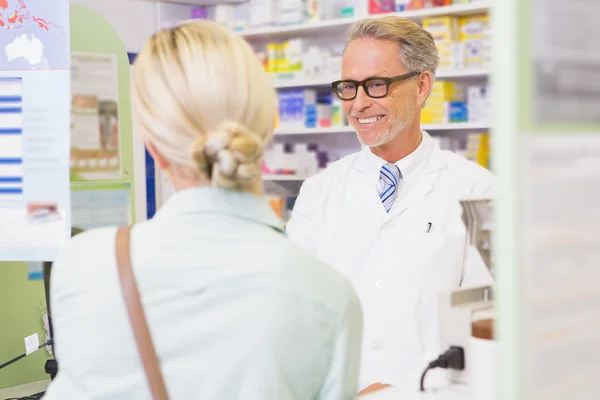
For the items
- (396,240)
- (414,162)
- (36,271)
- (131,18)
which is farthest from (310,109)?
(396,240)

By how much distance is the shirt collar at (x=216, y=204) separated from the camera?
1.43m

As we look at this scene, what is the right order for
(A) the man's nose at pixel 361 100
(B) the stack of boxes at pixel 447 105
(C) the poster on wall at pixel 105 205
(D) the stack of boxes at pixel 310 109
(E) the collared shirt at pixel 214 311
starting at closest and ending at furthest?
(E) the collared shirt at pixel 214 311, (A) the man's nose at pixel 361 100, (C) the poster on wall at pixel 105 205, (B) the stack of boxes at pixel 447 105, (D) the stack of boxes at pixel 310 109

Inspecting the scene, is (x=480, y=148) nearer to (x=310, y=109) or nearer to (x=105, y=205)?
(x=310, y=109)

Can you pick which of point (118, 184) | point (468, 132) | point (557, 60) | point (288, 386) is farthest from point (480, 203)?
point (468, 132)

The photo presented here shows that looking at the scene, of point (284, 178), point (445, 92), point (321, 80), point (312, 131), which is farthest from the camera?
→ point (284, 178)

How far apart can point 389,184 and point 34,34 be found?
4.34 ft

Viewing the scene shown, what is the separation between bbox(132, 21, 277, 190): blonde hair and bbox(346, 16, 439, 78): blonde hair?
4.77 feet

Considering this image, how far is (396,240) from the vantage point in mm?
2721

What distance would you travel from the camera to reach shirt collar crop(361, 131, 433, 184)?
2.82m

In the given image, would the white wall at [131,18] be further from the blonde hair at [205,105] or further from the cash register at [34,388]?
the blonde hair at [205,105]

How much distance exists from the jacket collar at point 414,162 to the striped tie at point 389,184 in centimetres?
2

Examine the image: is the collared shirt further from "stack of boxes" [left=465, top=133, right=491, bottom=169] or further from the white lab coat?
"stack of boxes" [left=465, top=133, right=491, bottom=169]

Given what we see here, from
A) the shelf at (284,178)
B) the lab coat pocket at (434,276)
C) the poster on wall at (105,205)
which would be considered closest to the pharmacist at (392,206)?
the lab coat pocket at (434,276)

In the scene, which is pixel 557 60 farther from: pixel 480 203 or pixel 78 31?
pixel 78 31
